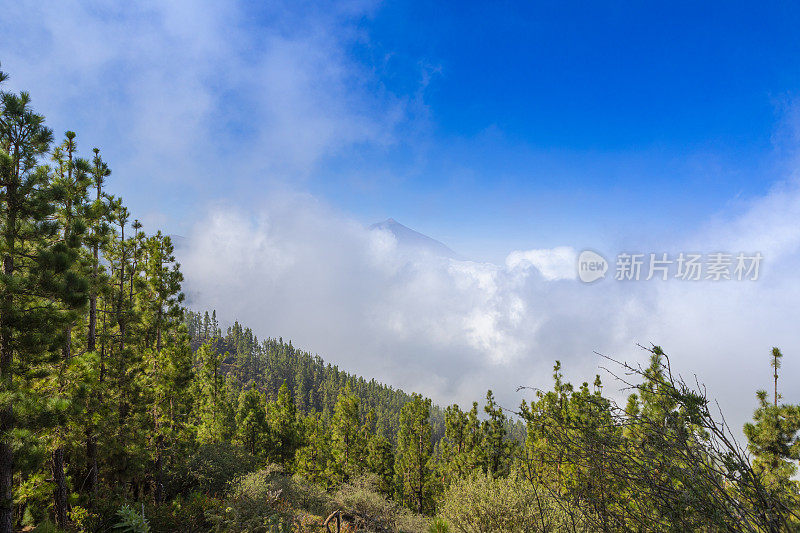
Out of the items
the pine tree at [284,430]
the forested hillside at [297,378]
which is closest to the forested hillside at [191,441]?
the pine tree at [284,430]

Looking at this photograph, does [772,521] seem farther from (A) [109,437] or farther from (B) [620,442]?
(A) [109,437]

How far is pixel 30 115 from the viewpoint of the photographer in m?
7.87

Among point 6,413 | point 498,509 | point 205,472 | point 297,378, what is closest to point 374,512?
point 498,509

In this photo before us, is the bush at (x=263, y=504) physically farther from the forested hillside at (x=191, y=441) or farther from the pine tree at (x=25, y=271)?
the pine tree at (x=25, y=271)

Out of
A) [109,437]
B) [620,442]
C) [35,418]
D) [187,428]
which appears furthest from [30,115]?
[187,428]

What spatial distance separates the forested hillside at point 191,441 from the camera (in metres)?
3.20

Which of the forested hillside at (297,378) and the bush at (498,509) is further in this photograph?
the forested hillside at (297,378)

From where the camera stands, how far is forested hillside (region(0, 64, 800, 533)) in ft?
10.5

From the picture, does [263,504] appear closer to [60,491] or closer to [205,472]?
[60,491]

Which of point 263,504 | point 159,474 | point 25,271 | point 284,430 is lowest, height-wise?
point 284,430

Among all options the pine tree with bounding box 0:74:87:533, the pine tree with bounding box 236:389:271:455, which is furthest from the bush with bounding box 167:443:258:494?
the pine tree with bounding box 0:74:87:533

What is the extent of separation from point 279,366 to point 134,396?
10404cm

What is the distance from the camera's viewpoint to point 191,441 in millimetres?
19109

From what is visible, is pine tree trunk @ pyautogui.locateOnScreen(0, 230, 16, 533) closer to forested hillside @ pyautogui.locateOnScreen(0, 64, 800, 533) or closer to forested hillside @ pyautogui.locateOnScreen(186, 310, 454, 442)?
forested hillside @ pyautogui.locateOnScreen(0, 64, 800, 533)
